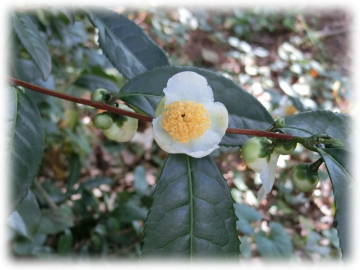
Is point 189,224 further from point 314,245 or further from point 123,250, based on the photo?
point 314,245

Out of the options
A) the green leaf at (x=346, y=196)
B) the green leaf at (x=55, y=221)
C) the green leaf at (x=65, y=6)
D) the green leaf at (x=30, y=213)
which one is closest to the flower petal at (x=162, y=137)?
the green leaf at (x=346, y=196)

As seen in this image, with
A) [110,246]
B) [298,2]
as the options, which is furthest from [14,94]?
[298,2]

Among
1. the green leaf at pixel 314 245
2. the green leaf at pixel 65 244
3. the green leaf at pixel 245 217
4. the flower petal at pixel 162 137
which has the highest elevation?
the flower petal at pixel 162 137

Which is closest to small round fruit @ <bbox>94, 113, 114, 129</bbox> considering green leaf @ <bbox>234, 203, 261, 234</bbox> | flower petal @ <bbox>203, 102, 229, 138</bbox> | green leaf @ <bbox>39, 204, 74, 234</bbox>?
flower petal @ <bbox>203, 102, 229, 138</bbox>

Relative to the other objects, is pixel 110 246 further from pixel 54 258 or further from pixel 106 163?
pixel 106 163

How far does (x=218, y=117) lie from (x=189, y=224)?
11.0 inches

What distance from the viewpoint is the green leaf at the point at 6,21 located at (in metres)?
0.76

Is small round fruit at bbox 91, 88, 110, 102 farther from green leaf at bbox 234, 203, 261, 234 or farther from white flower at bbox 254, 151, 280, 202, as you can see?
green leaf at bbox 234, 203, 261, 234

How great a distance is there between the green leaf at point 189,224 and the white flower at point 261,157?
Answer: 0.30ft

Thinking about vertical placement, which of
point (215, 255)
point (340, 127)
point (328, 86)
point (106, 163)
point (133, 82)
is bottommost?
point (106, 163)

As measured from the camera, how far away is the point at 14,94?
2.59 ft

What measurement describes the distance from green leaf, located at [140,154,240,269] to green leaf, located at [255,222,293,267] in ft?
2.76

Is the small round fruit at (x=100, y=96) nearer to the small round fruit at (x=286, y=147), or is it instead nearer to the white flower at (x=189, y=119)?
the white flower at (x=189, y=119)

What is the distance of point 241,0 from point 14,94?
10.4ft
